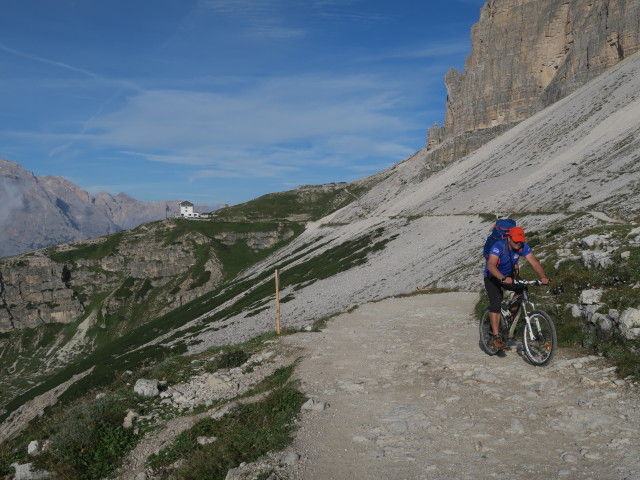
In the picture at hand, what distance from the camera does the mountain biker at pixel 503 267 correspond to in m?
10.3

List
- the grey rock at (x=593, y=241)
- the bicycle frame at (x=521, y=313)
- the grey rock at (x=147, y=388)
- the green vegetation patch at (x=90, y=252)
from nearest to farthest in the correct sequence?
1. the bicycle frame at (x=521, y=313)
2. the grey rock at (x=147, y=388)
3. the grey rock at (x=593, y=241)
4. the green vegetation patch at (x=90, y=252)

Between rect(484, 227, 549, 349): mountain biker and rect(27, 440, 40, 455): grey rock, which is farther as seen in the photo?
rect(484, 227, 549, 349): mountain biker

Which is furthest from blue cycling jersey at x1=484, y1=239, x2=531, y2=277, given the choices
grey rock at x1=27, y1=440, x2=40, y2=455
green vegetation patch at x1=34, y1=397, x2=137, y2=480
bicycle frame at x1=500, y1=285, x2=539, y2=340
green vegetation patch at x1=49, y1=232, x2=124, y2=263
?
green vegetation patch at x1=49, y1=232, x2=124, y2=263

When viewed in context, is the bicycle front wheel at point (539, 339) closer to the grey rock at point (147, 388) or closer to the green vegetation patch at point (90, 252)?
the grey rock at point (147, 388)

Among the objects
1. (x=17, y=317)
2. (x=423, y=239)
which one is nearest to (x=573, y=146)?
(x=423, y=239)

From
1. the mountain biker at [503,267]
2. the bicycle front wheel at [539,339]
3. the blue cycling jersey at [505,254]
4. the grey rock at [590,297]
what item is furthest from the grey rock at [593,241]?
the bicycle front wheel at [539,339]

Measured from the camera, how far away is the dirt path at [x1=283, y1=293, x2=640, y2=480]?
21.0 ft

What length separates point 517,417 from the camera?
7828mm

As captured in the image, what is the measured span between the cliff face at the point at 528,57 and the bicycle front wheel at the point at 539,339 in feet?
444

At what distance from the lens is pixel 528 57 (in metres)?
139

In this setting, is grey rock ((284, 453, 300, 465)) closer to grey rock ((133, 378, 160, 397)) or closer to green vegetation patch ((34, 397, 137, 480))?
green vegetation patch ((34, 397, 137, 480))

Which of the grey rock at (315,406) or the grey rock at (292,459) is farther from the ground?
the grey rock at (315,406)

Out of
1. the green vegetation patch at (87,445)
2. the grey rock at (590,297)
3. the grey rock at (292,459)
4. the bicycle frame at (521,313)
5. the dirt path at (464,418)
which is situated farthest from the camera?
the grey rock at (590,297)

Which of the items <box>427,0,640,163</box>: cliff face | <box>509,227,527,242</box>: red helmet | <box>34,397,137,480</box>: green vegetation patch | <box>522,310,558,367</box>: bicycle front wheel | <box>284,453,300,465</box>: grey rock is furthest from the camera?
<box>427,0,640,163</box>: cliff face
